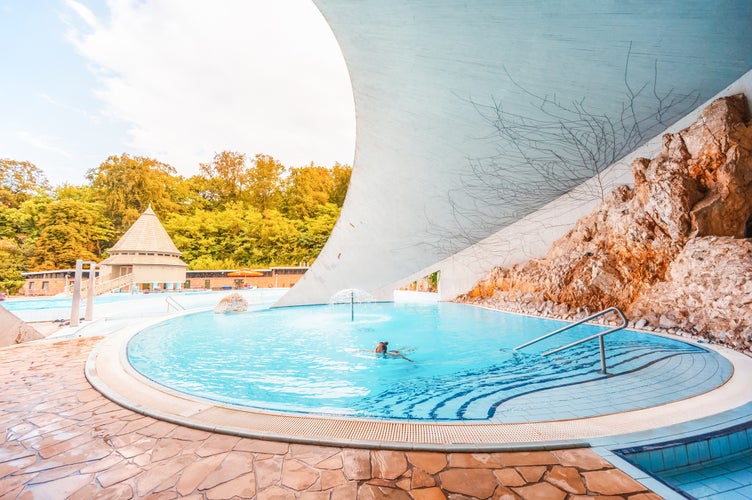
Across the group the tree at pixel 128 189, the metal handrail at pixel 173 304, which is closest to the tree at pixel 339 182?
the tree at pixel 128 189

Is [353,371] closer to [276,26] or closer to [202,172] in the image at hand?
[276,26]

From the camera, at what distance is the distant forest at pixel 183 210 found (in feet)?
65.3

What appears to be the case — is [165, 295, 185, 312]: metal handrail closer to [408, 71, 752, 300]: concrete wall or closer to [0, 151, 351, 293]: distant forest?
[408, 71, 752, 300]: concrete wall

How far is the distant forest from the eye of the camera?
19.9m

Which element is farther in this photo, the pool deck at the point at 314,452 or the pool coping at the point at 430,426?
the pool coping at the point at 430,426

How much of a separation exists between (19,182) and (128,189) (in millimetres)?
6649

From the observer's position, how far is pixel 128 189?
2514 centimetres

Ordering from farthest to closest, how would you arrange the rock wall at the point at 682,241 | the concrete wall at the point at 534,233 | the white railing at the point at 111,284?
the white railing at the point at 111,284 < the concrete wall at the point at 534,233 < the rock wall at the point at 682,241

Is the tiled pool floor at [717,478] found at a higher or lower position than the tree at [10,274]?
lower

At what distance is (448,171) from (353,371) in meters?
5.52

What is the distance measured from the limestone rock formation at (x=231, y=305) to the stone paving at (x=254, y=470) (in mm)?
8026

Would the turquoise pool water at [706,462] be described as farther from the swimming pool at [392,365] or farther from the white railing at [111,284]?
the white railing at [111,284]

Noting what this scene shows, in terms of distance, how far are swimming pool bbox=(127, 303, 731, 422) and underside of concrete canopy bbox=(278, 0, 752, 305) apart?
120 inches

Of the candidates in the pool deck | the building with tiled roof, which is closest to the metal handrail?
the pool deck
